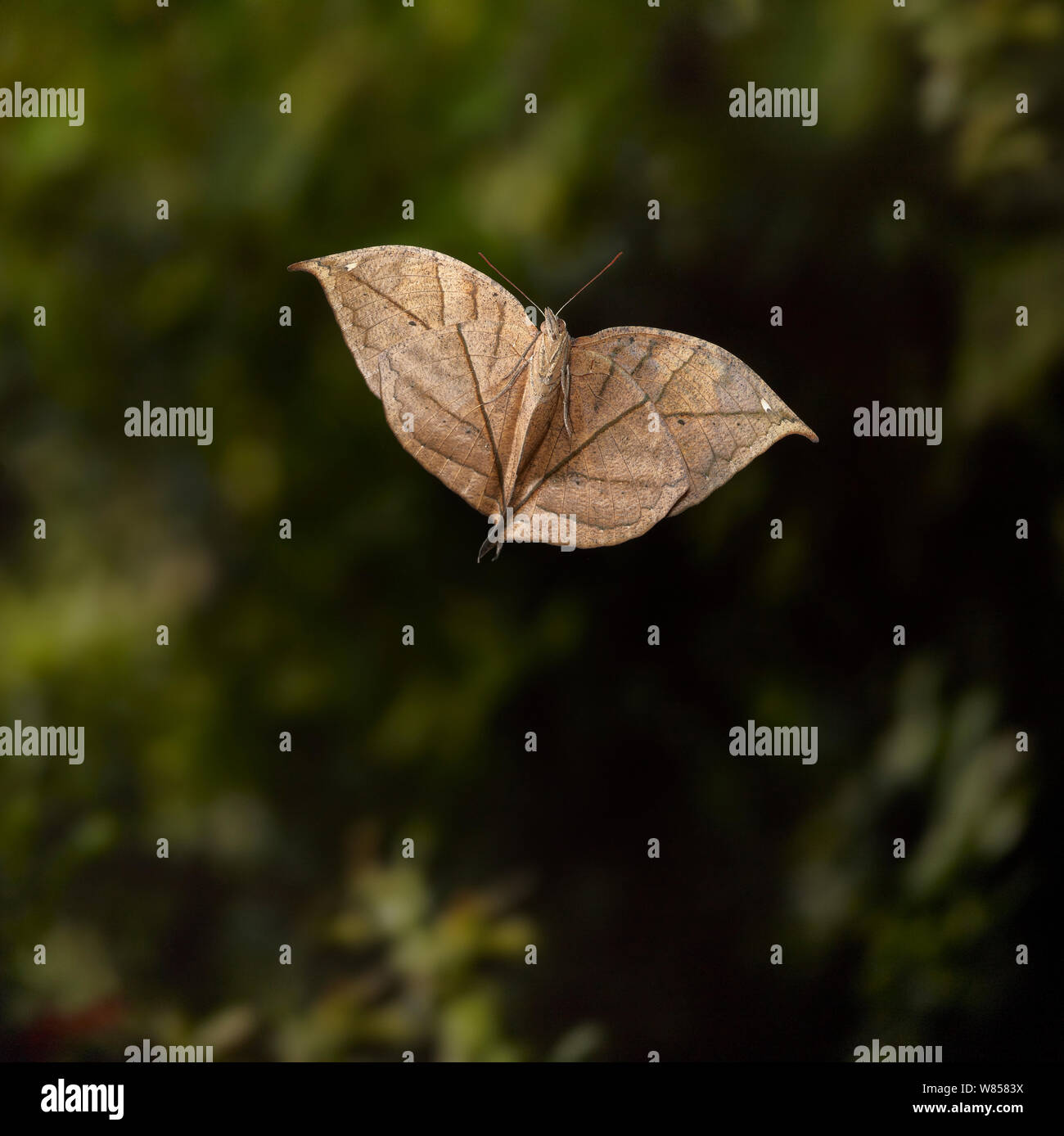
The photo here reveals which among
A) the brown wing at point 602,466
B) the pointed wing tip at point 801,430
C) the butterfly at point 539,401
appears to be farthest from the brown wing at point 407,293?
the pointed wing tip at point 801,430

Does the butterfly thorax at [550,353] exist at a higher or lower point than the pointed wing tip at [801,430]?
higher

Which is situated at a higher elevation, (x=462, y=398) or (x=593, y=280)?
(x=593, y=280)

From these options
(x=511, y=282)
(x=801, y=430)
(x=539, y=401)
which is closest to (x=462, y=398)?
(x=539, y=401)

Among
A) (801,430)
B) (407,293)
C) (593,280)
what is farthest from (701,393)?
(407,293)

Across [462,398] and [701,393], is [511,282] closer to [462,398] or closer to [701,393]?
[462,398]

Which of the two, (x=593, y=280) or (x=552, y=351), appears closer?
(x=552, y=351)

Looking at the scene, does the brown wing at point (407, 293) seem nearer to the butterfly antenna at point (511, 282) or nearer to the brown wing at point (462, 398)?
the brown wing at point (462, 398)
